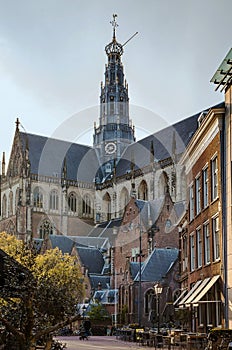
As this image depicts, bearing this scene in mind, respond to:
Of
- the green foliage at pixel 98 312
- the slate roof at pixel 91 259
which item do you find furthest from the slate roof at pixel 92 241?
the green foliage at pixel 98 312

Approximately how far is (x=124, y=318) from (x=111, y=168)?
1920 inches

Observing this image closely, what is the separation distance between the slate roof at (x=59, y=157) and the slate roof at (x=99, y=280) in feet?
96.7

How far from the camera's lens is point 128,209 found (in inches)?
2694

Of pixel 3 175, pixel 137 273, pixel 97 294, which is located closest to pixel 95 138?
pixel 3 175

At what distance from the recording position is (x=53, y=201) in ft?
311

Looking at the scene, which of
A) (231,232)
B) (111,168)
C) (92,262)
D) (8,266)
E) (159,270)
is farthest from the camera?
(111,168)

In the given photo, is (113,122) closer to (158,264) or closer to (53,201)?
(53,201)

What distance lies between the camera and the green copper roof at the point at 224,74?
71.2ft

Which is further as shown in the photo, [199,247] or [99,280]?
[99,280]

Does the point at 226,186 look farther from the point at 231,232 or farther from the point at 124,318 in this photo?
the point at 124,318

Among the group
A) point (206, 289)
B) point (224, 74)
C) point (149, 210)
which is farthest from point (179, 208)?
point (224, 74)

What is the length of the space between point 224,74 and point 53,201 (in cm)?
7448

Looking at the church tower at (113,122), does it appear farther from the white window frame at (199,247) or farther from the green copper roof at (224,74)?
the green copper roof at (224,74)

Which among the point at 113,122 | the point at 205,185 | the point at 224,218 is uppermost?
the point at 113,122
